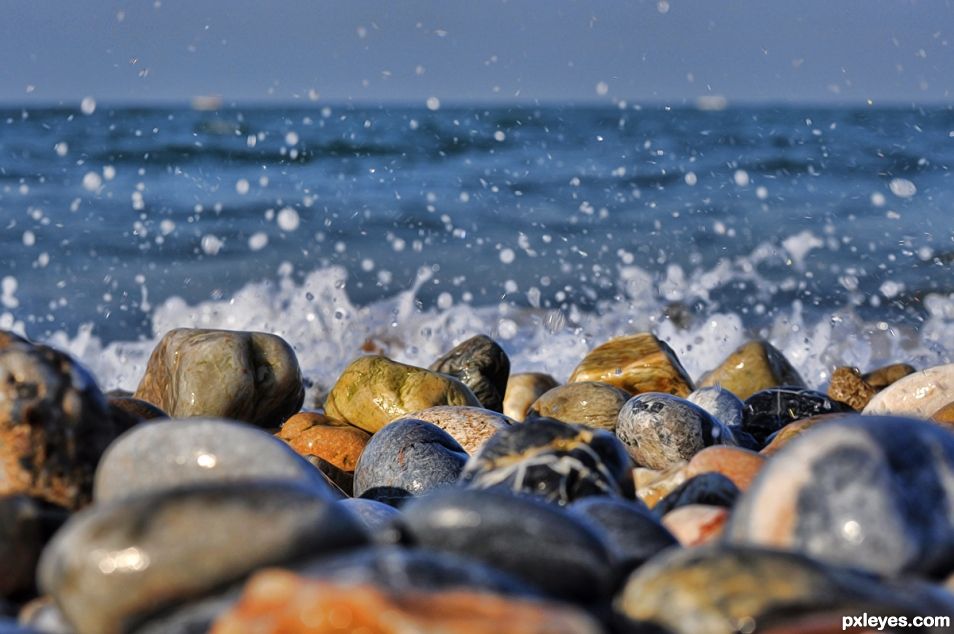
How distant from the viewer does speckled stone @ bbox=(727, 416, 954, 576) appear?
77.4 inches

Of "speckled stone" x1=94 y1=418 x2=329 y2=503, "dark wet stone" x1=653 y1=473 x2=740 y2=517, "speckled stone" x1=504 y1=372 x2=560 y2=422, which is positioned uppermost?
"speckled stone" x1=94 y1=418 x2=329 y2=503

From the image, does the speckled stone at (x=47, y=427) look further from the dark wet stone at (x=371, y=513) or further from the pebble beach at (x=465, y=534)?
the dark wet stone at (x=371, y=513)

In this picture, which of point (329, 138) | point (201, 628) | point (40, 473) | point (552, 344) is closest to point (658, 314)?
point (552, 344)

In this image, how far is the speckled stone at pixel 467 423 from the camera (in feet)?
13.6

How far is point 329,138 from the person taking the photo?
1598cm

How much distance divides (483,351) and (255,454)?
3367mm

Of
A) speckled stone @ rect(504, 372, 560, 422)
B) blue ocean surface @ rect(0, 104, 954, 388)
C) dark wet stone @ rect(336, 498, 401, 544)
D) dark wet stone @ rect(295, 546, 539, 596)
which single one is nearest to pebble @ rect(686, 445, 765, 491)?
dark wet stone @ rect(336, 498, 401, 544)

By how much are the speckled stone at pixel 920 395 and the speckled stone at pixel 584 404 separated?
1.04 m

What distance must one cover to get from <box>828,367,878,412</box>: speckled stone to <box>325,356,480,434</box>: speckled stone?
1752mm

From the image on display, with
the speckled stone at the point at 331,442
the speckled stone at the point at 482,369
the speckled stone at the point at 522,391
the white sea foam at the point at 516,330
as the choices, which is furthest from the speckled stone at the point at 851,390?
the speckled stone at the point at 331,442

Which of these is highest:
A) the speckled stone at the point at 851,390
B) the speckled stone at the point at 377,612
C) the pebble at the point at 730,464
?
the speckled stone at the point at 377,612

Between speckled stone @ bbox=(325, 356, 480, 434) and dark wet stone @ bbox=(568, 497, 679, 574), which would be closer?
dark wet stone @ bbox=(568, 497, 679, 574)

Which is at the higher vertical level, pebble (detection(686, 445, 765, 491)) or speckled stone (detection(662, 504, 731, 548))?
speckled stone (detection(662, 504, 731, 548))

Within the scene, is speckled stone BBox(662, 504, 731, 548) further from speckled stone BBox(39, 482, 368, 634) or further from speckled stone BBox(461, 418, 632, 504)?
speckled stone BBox(39, 482, 368, 634)
